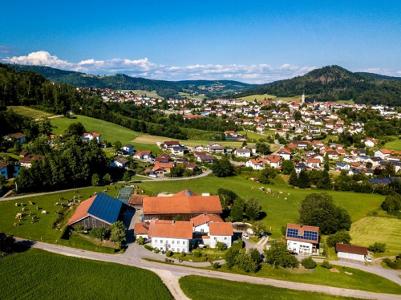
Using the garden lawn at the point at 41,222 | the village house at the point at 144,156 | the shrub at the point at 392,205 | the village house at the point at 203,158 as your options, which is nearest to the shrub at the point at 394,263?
the shrub at the point at 392,205

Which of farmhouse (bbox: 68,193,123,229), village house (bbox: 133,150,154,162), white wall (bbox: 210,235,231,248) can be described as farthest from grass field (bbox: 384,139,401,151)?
farmhouse (bbox: 68,193,123,229)

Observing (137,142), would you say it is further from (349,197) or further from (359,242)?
(359,242)

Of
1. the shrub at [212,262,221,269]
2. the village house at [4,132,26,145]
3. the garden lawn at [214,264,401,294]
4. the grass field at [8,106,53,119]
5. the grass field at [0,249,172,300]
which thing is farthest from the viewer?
the grass field at [8,106,53,119]

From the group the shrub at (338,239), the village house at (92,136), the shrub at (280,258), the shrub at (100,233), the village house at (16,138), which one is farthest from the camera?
the village house at (92,136)

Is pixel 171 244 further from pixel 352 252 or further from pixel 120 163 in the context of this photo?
pixel 120 163

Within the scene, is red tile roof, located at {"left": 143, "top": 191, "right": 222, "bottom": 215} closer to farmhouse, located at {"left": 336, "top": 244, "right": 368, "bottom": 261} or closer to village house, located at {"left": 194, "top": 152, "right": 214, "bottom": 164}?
farmhouse, located at {"left": 336, "top": 244, "right": 368, "bottom": 261}

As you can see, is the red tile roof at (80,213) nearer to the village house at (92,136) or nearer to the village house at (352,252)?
the village house at (352,252)

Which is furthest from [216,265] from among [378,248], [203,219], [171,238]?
[378,248]
